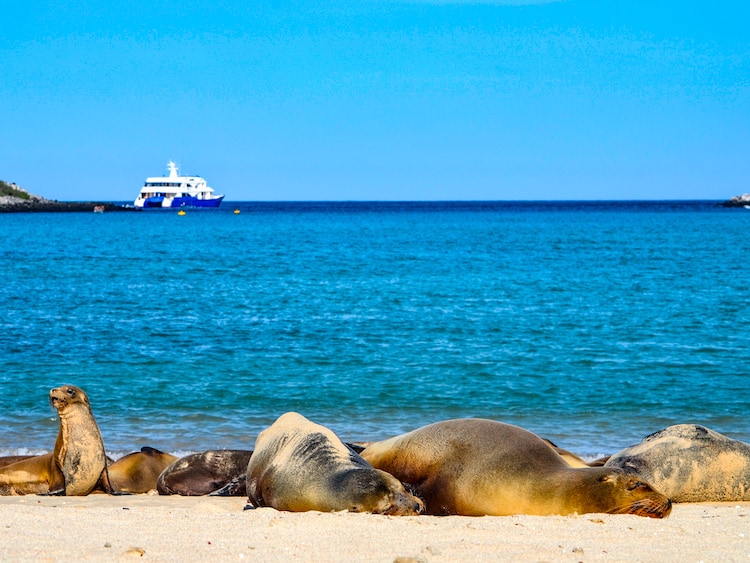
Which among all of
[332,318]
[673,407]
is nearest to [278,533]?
[673,407]

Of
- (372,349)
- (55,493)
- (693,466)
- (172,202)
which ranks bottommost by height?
(372,349)

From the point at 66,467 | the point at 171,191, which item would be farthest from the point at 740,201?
the point at 66,467

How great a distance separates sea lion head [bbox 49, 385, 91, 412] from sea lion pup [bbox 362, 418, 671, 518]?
302 cm

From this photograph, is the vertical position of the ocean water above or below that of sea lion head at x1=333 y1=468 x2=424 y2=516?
below

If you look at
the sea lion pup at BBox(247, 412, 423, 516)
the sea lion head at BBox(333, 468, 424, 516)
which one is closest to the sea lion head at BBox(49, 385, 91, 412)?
the sea lion pup at BBox(247, 412, 423, 516)

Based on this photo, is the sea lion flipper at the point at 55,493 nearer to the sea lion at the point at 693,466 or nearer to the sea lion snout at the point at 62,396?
the sea lion snout at the point at 62,396

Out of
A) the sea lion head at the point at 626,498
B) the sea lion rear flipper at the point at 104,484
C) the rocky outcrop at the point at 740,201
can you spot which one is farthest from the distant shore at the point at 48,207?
the sea lion head at the point at 626,498

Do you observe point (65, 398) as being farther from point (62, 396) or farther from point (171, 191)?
point (171, 191)

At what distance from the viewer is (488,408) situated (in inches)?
529

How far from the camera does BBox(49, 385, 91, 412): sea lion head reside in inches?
351

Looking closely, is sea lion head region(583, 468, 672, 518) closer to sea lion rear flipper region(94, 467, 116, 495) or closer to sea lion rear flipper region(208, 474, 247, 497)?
sea lion rear flipper region(208, 474, 247, 497)

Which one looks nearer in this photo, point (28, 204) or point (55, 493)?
point (55, 493)

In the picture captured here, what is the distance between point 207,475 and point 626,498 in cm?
383

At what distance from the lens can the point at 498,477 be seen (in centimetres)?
704
